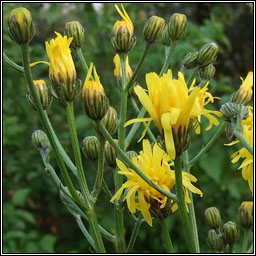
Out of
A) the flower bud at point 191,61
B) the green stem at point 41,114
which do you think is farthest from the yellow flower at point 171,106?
the flower bud at point 191,61

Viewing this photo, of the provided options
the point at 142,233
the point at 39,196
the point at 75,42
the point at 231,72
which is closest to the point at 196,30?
the point at 142,233

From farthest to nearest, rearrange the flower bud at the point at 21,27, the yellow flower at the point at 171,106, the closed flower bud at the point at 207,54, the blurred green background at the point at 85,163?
the blurred green background at the point at 85,163 < the closed flower bud at the point at 207,54 < the flower bud at the point at 21,27 < the yellow flower at the point at 171,106

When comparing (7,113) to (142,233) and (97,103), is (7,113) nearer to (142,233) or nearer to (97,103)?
(142,233)

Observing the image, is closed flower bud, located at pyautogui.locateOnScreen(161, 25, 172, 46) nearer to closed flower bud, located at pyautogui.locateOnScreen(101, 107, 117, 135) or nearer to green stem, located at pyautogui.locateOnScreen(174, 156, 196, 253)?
closed flower bud, located at pyautogui.locateOnScreen(101, 107, 117, 135)

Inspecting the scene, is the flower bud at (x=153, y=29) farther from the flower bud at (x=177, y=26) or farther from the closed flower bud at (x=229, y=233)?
the closed flower bud at (x=229, y=233)

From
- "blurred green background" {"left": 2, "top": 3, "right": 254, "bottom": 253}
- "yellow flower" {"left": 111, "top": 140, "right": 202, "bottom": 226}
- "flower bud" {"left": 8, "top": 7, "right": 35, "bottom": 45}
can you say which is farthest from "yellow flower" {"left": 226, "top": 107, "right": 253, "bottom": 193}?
"blurred green background" {"left": 2, "top": 3, "right": 254, "bottom": 253}

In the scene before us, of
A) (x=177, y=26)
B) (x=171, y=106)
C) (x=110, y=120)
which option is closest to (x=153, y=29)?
(x=177, y=26)
